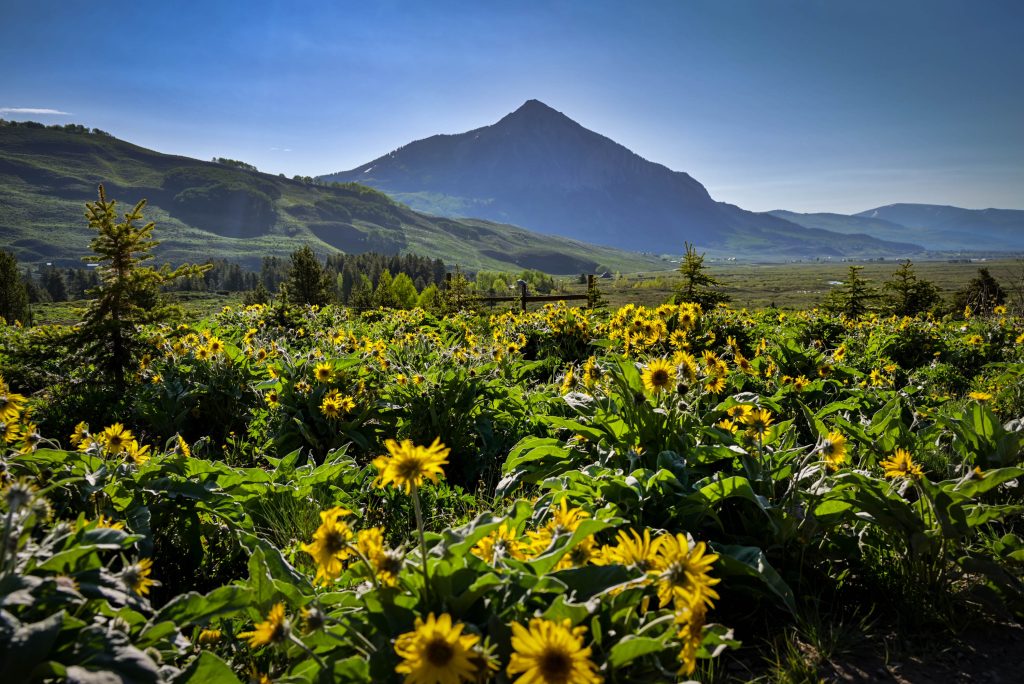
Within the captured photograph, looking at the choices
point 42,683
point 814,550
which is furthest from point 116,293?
point 814,550

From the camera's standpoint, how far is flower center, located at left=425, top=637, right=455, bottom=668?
1251mm

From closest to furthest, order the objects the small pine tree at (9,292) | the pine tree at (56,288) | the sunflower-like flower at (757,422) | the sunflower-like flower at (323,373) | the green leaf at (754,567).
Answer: the green leaf at (754,567) < the sunflower-like flower at (757,422) < the sunflower-like flower at (323,373) < the small pine tree at (9,292) < the pine tree at (56,288)

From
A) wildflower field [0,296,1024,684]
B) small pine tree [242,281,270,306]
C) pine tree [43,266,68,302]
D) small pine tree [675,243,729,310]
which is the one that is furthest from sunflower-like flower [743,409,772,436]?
pine tree [43,266,68,302]

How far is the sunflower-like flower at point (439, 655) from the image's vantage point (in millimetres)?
1241

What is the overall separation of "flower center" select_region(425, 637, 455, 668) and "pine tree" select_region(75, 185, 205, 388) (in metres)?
5.84

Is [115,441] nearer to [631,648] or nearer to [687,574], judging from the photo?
[631,648]

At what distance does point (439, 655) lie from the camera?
4.11 feet

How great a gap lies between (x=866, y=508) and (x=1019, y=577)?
657 mm

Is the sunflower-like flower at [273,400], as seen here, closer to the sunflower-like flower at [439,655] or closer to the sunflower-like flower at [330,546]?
the sunflower-like flower at [330,546]

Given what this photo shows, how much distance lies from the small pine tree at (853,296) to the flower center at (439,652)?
1382cm

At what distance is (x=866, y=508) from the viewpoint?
88.7 inches

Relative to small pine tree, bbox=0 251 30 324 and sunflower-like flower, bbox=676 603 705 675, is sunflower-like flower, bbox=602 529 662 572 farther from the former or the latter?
small pine tree, bbox=0 251 30 324

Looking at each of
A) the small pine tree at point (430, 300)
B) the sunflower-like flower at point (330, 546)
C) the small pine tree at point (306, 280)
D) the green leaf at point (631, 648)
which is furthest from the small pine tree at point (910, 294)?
the small pine tree at point (306, 280)

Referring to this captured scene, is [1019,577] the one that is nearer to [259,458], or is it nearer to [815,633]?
[815,633]
